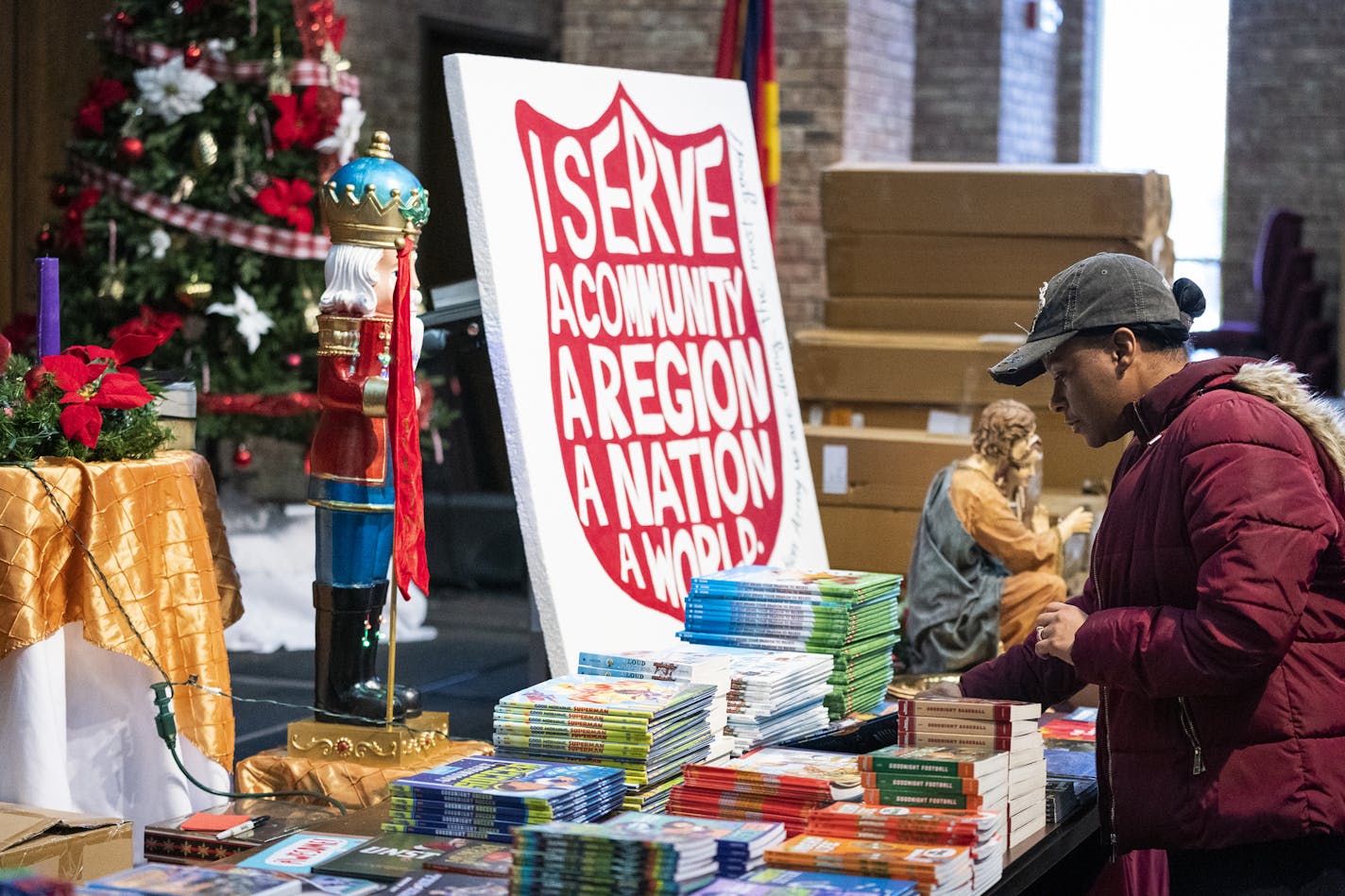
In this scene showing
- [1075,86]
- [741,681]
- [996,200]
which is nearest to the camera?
[741,681]

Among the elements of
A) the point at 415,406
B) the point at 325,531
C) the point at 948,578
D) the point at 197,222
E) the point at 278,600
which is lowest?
the point at 278,600

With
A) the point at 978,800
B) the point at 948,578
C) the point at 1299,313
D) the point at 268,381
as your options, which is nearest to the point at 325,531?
the point at 978,800

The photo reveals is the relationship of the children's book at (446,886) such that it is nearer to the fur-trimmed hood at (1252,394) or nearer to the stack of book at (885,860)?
the stack of book at (885,860)

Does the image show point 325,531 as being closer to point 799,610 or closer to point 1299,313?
point 799,610

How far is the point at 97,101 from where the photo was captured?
22.1ft

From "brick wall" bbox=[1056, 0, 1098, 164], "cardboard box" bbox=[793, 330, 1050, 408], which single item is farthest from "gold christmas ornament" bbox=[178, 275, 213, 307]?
"brick wall" bbox=[1056, 0, 1098, 164]

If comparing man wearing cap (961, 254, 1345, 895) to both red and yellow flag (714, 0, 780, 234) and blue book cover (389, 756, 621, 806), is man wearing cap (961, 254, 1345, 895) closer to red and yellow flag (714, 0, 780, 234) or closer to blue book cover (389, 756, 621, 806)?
blue book cover (389, 756, 621, 806)

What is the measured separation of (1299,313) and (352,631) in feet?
34.6

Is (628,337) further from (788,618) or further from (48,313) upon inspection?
(48,313)

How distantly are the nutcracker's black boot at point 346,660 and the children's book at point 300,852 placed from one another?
30.3 inches

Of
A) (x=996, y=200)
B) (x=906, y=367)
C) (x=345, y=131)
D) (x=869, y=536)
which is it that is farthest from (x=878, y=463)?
(x=345, y=131)

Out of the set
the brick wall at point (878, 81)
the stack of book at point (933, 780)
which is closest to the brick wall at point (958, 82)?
the brick wall at point (878, 81)

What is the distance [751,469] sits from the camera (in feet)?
12.5

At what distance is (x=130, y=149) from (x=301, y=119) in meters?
0.65
